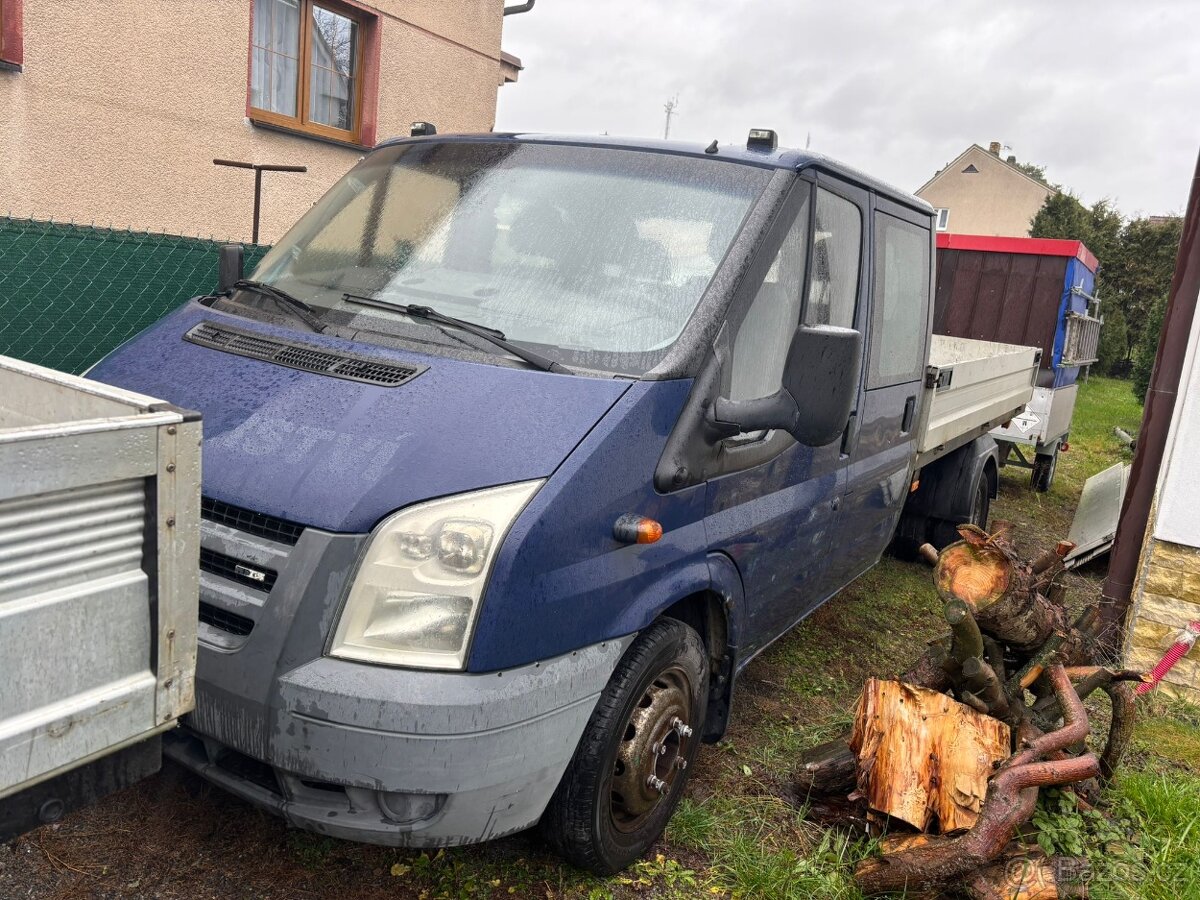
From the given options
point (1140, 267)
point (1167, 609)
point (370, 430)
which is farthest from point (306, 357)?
point (1140, 267)

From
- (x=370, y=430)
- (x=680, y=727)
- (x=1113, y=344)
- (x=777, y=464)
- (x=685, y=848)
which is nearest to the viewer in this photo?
(x=370, y=430)

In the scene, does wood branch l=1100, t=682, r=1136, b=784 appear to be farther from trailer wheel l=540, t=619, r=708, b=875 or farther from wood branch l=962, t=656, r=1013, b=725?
trailer wheel l=540, t=619, r=708, b=875

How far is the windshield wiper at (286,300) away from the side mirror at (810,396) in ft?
4.28

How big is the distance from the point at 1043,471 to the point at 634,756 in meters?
9.12

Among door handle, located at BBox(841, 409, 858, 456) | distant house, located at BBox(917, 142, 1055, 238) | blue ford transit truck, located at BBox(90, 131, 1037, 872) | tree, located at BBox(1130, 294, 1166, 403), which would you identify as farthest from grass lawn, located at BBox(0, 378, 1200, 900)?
distant house, located at BBox(917, 142, 1055, 238)

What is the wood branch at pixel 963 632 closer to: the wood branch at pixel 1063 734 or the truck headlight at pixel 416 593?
the wood branch at pixel 1063 734

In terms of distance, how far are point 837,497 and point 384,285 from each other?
2.00 m

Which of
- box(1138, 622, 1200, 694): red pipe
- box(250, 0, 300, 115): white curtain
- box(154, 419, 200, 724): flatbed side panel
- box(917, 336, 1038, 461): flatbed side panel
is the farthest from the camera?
box(250, 0, 300, 115): white curtain

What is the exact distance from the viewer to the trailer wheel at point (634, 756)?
8.69 feet

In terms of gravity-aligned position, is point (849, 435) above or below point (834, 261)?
below

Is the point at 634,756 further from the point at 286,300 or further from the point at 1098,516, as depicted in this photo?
the point at 1098,516

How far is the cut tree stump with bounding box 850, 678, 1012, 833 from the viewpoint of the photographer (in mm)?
3173

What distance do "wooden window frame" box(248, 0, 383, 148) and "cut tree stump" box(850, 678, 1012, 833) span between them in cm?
725

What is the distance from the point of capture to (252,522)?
7.80 feet
